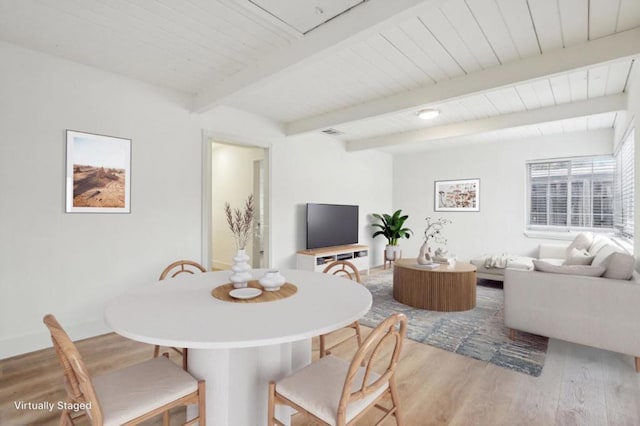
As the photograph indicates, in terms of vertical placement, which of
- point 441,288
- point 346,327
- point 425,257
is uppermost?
point 425,257

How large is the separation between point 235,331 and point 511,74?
2.99 meters

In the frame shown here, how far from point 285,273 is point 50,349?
7.24ft

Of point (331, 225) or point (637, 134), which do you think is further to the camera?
point (331, 225)

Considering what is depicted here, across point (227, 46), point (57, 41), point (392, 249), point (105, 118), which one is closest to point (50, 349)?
point (105, 118)

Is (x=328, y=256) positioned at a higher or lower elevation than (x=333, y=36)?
lower

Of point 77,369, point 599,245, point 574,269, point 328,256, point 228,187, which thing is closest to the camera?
point 77,369

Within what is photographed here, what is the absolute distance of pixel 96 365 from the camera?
7.77 feet

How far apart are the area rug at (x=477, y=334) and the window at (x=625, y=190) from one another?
1.71 metres

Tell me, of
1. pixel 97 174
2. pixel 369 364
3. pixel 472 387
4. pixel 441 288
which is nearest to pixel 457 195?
pixel 441 288

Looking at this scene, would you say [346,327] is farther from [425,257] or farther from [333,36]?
[333,36]

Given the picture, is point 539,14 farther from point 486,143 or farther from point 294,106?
point 486,143

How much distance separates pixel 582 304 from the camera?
8.02ft

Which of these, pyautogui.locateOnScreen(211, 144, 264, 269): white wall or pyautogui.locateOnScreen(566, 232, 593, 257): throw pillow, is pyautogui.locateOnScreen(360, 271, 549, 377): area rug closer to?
pyautogui.locateOnScreen(566, 232, 593, 257): throw pillow

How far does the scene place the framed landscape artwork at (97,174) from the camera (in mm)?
2768
